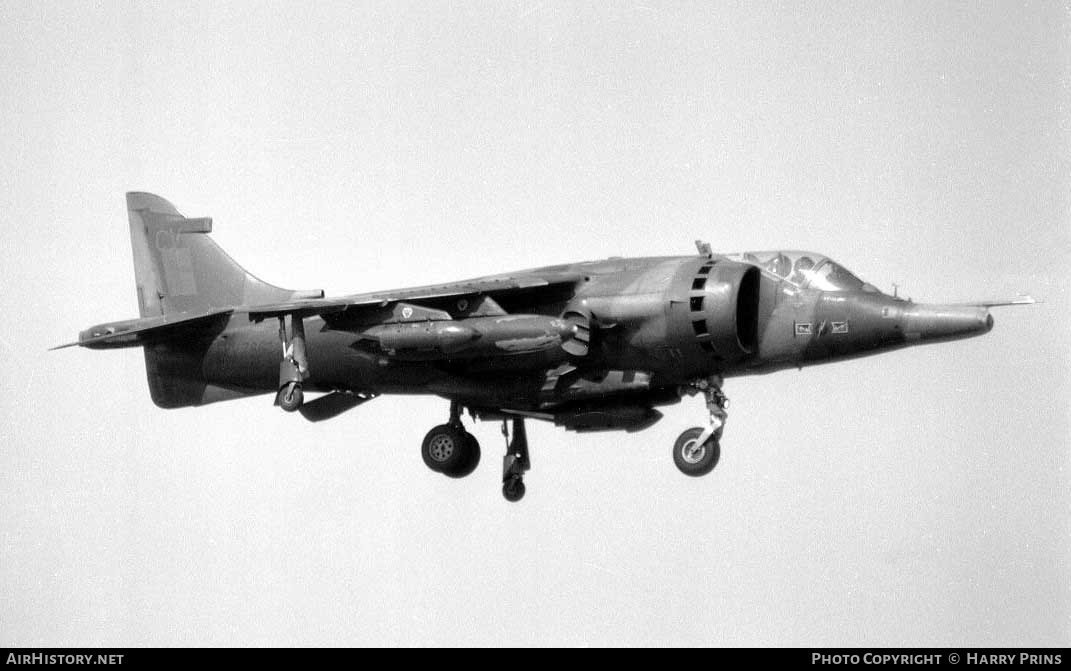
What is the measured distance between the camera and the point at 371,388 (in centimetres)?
2302

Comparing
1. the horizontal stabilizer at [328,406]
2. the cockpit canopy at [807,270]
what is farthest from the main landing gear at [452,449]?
the cockpit canopy at [807,270]

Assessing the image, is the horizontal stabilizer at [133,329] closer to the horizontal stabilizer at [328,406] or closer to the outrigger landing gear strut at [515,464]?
the horizontal stabilizer at [328,406]

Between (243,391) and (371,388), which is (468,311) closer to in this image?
(371,388)

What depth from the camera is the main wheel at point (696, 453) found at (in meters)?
21.1

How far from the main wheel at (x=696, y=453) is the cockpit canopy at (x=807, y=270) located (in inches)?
78.8

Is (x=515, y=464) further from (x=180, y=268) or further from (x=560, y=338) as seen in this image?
(x=180, y=268)

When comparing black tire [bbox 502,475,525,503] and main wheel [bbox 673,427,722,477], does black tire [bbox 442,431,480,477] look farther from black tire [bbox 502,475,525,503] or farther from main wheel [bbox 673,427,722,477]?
main wheel [bbox 673,427,722,477]

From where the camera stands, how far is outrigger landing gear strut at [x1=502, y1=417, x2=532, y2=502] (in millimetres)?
23828

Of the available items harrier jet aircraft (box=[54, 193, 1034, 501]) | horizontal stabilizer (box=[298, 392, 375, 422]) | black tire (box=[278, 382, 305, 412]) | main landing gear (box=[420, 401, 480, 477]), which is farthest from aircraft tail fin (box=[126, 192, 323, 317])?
black tire (box=[278, 382, 305, 412])

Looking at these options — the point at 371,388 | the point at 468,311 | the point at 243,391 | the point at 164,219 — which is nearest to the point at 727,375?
the point at 468,311

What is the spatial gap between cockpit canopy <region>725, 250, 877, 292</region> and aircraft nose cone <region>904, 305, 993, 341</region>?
0.72m

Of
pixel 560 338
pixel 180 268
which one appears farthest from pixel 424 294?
pixel 180 268
